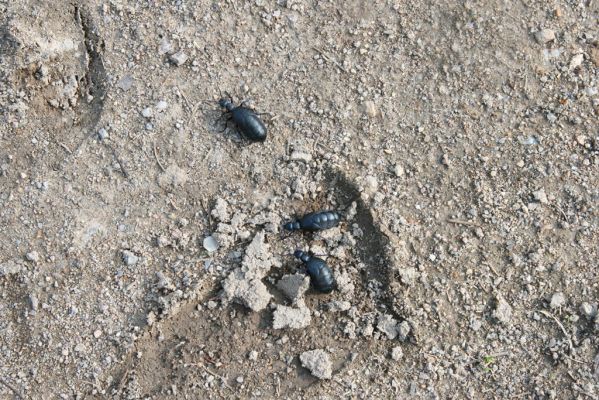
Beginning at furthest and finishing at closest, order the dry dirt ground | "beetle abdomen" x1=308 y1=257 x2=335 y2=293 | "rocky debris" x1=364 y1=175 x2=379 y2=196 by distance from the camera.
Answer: "rocky debris" x1=364 y1=175 x2=379 y2=196
the dry dirt ground
"beetle abdomen" x1=308 y1=257 x2=335 y2=293

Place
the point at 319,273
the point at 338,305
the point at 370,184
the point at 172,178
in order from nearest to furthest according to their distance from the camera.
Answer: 1. the point at 319,273
2. the point at 338,305
3. the point at 370,184
4. the point at 172,178

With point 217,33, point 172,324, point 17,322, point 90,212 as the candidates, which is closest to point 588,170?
point 217,33

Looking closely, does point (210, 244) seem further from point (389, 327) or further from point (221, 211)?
point (389, 327)

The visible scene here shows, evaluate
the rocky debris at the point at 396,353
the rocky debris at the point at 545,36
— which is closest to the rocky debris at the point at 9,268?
the rocky debris at the point at 396,353

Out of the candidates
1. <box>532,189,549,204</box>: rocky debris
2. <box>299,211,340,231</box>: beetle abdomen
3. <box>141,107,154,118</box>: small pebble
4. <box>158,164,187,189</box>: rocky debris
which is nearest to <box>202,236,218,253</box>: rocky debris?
<box>158,164,187,189</box>: rocky debris

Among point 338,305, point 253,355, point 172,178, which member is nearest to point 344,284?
point 338,305

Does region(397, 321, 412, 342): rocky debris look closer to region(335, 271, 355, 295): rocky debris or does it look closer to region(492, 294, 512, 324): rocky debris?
region(335, 271, 355, 295): rocky debris
